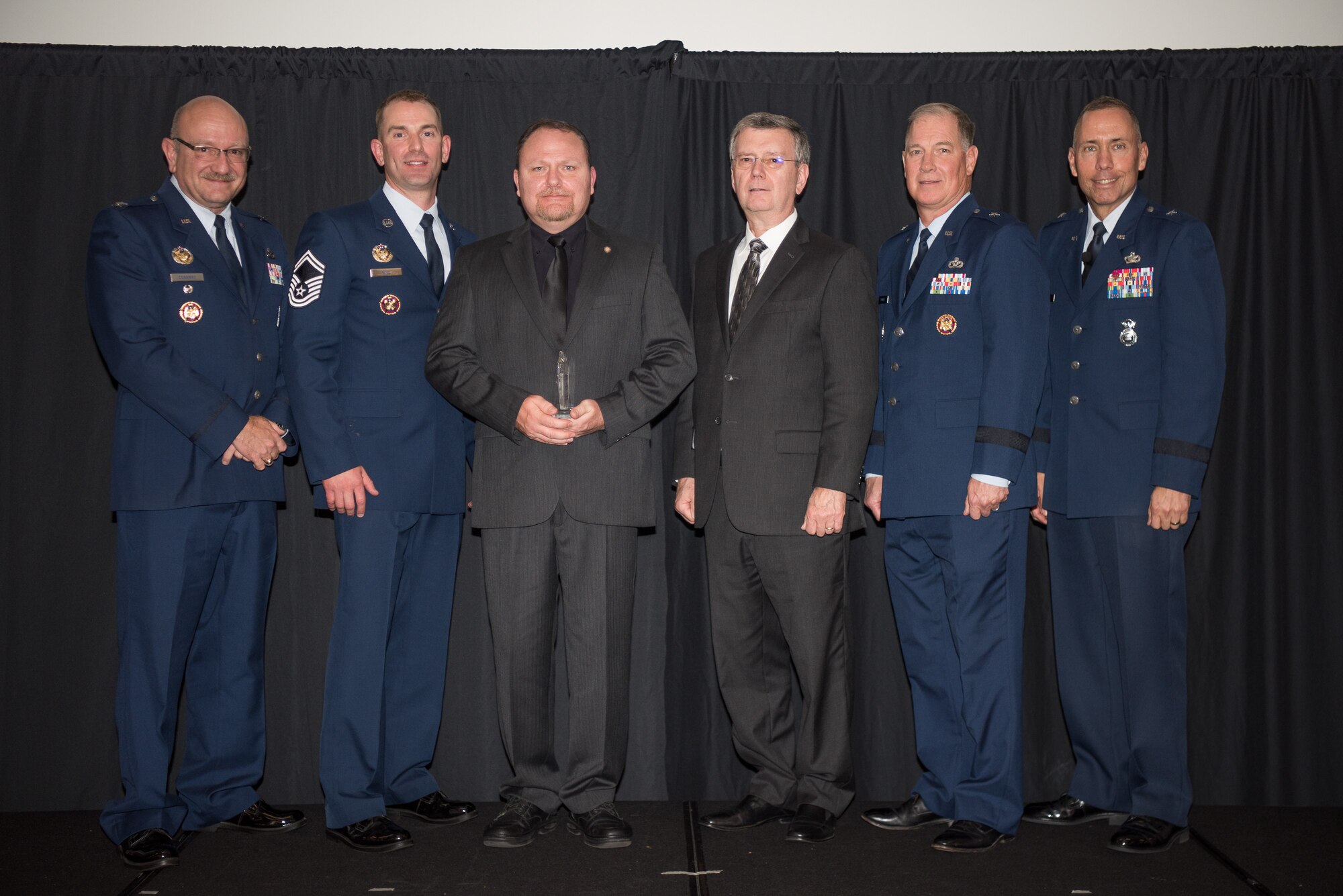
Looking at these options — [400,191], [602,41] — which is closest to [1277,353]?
[602,41]

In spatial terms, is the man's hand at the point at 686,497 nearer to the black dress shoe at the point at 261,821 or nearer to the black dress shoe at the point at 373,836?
the black dress shoe at the point at 373,836

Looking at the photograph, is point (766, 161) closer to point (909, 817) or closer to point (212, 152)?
point (212, 152)

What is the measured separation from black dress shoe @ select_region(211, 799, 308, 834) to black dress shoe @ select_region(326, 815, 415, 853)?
0.81 ft

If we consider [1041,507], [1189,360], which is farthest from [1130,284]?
[1041,507]

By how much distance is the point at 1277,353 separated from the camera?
3768 mm

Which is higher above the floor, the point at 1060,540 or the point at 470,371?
the point at 470,371

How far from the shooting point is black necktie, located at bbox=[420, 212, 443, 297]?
10.8ft

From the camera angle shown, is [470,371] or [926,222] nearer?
[470,371]

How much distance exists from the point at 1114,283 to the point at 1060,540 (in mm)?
861

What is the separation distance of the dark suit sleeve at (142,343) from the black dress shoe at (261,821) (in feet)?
3.86

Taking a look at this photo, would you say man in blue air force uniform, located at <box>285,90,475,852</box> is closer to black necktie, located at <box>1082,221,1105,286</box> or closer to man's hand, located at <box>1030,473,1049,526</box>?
man's hand, located at <box>1030,473,1049,526</box>

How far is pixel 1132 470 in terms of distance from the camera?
3102 mm

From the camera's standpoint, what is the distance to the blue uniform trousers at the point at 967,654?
3041mm

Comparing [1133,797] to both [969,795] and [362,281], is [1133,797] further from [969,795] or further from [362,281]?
[362,281]
